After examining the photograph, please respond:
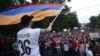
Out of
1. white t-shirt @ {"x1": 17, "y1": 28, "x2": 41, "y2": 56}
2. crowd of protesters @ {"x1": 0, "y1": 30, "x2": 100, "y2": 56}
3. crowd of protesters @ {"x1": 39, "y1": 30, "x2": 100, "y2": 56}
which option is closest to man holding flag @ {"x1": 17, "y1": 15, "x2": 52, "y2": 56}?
white t-shirt @ {"x1": 17, "y1": 28, "x2": 41, "y2": 56}

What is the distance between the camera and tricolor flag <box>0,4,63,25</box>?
32.9 ft

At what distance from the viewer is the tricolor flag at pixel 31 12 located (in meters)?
10.0

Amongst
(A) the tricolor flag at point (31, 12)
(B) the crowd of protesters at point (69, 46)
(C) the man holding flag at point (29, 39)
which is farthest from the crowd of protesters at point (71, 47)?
(C) the man holding flag at point (29, 39)

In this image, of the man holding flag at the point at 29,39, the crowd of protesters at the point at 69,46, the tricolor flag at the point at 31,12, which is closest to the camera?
the man holding flag at the point at 29,39

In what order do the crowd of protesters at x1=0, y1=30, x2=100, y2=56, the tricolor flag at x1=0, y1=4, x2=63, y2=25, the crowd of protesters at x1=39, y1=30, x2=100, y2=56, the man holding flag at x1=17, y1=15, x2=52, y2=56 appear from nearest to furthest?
the man holding flag at x1=17, y1=15, x2=52, y2=56 → the tricolor flag at x1=0, y1=4, x2=63, y2=25 → the crowd of protesters at x1=0, y1=30, x2=100, y2=56 → the crowd of protesters at x1=39, y1=30, x2=100, y2=56

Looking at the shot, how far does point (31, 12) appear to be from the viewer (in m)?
10.3

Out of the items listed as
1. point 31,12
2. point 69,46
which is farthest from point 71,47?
point 31,12

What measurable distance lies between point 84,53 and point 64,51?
9.17 ft

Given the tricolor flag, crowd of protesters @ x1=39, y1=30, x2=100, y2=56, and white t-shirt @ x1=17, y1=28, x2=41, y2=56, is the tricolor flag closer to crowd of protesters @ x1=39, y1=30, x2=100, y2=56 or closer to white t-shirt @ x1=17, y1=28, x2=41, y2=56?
white t-shirt @ x1=17, y1=28, x2=41, y2=56

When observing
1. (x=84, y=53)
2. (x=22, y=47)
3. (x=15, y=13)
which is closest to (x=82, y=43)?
(x=84, y=53)

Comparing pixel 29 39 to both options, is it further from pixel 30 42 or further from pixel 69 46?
pixel 69 46

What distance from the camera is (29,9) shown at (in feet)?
34.1

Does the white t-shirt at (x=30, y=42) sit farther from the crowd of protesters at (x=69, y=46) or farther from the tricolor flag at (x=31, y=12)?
the crowd of protesters at (x=69, y=46)

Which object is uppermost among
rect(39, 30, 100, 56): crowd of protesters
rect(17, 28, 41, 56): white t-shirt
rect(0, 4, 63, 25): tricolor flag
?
rect(17, 28, 41, 56): white t-shirt
